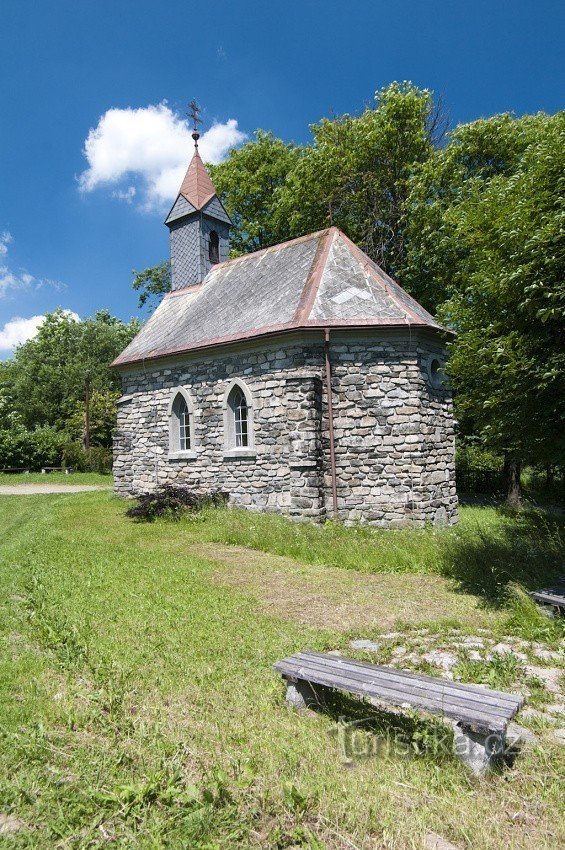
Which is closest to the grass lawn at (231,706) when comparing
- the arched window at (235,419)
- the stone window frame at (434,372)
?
the stone window frame at (434,372)

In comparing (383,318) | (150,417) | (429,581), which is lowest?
(429,581)

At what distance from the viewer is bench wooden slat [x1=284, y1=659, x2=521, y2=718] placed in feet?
9.59

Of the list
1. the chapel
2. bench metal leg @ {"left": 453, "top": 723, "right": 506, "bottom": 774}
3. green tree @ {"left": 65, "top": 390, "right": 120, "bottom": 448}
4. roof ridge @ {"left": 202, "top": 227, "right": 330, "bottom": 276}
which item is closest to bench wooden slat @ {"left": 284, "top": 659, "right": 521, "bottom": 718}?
bench metal leg @ {"left": 453, "top": 723, "right": 506, "bottom": 774}

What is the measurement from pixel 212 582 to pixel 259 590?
0.67m

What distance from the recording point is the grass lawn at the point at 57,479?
2506 centimetres

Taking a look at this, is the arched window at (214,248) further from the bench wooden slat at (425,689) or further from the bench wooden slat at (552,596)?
the bench wooden slat at (425,689)

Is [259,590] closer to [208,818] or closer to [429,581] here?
[429,581]

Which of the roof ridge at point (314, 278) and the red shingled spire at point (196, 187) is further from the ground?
the red shingled spire at point (196, 187)

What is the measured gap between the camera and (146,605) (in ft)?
19.1

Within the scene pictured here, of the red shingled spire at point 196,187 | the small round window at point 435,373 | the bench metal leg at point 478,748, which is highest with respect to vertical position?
the red shingled spire at point 196,187

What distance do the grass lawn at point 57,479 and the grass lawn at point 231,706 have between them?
58.7 ft

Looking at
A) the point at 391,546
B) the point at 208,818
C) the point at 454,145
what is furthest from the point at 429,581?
the point at 454,145

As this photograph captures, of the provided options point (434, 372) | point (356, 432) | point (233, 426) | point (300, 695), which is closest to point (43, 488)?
point (233, 426)

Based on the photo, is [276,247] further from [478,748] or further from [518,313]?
[478,748]
